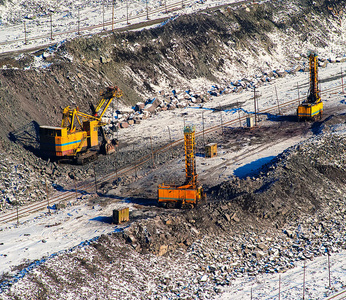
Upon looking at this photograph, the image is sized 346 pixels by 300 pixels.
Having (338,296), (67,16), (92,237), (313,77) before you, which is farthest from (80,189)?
(67,16)

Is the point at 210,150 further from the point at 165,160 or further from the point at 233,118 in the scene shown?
the point at 233,118

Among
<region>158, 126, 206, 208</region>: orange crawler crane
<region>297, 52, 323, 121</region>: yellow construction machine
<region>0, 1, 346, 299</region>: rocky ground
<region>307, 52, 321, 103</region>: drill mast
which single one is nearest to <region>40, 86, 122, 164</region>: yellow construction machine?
<region>0, 1, 346, 299</region>: rocky ground

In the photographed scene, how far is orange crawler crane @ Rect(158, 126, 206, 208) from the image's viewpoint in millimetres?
36750

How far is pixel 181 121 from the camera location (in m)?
59.9

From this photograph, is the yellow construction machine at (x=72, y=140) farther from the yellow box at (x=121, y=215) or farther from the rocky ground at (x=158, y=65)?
the yellow box at (x=121, y=215)

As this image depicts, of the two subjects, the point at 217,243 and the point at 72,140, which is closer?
the point at 217,243

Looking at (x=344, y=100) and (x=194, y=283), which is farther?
(x=344, y=100)

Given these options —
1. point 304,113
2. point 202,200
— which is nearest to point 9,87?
point 202,200

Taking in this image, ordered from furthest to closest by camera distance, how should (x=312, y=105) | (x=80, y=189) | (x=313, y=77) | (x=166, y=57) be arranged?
(x=166, y=57)
(x=313, y=77)
(x=312, y=105)
(x=80, y=189)

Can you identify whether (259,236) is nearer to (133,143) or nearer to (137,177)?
(137,177)

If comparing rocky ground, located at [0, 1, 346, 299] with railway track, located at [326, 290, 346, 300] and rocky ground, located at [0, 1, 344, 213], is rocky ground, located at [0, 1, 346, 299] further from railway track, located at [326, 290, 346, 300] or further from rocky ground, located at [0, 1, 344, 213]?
railway track, located at [326, 290, 346, 300]

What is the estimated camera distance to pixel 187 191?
3700 centimetres

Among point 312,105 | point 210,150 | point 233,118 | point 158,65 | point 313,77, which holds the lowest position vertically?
→ point 210,150

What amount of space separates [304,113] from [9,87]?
107ft
